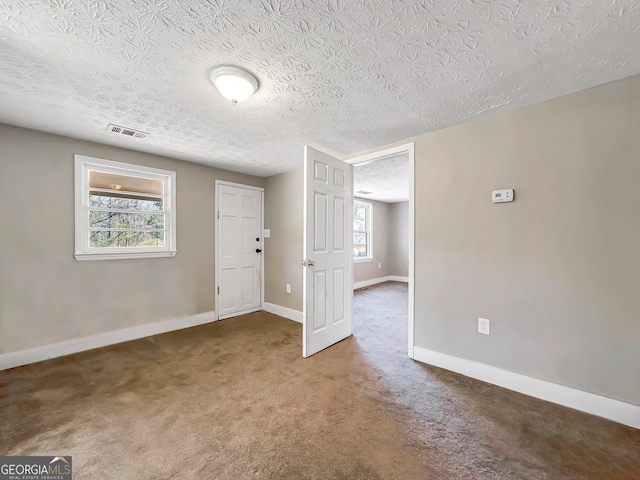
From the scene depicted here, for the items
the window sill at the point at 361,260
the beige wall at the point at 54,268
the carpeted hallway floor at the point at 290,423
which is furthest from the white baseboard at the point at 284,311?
the window sill at the point at 361,260

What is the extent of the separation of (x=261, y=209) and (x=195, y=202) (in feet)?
3.54

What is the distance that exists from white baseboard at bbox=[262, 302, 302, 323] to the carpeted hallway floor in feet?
3.97

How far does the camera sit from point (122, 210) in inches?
122

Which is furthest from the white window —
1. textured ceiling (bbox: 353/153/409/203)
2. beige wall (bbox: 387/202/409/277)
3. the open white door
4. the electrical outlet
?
beige wall (bbox: 387/202/409/277)

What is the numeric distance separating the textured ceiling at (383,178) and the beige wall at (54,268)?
2.82 m

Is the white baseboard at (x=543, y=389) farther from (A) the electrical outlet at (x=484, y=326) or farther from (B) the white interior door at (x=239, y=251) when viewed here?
(B) the white interior door at (x=239, y=251)

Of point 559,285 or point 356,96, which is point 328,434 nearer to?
point 559,285

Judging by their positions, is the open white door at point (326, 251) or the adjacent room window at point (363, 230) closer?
the open white door at point (326, 251)

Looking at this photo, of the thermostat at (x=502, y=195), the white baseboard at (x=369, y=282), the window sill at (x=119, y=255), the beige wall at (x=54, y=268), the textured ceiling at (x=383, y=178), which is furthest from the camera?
the white baseboard at (x=369, y=282)

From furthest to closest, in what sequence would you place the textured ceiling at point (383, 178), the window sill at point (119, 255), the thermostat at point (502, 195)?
the textured ceiling at point (383, 178) < the window sill at point (119, 255) < the thermostat at point (502, 195)

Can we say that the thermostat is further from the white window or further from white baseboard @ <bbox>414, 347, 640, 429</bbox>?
the white window

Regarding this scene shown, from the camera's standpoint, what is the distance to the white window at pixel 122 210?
283 centimetres

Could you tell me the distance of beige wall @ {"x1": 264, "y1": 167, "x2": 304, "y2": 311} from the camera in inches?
153

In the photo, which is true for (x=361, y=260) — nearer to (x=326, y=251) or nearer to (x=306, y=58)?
(x=326, y=251)
